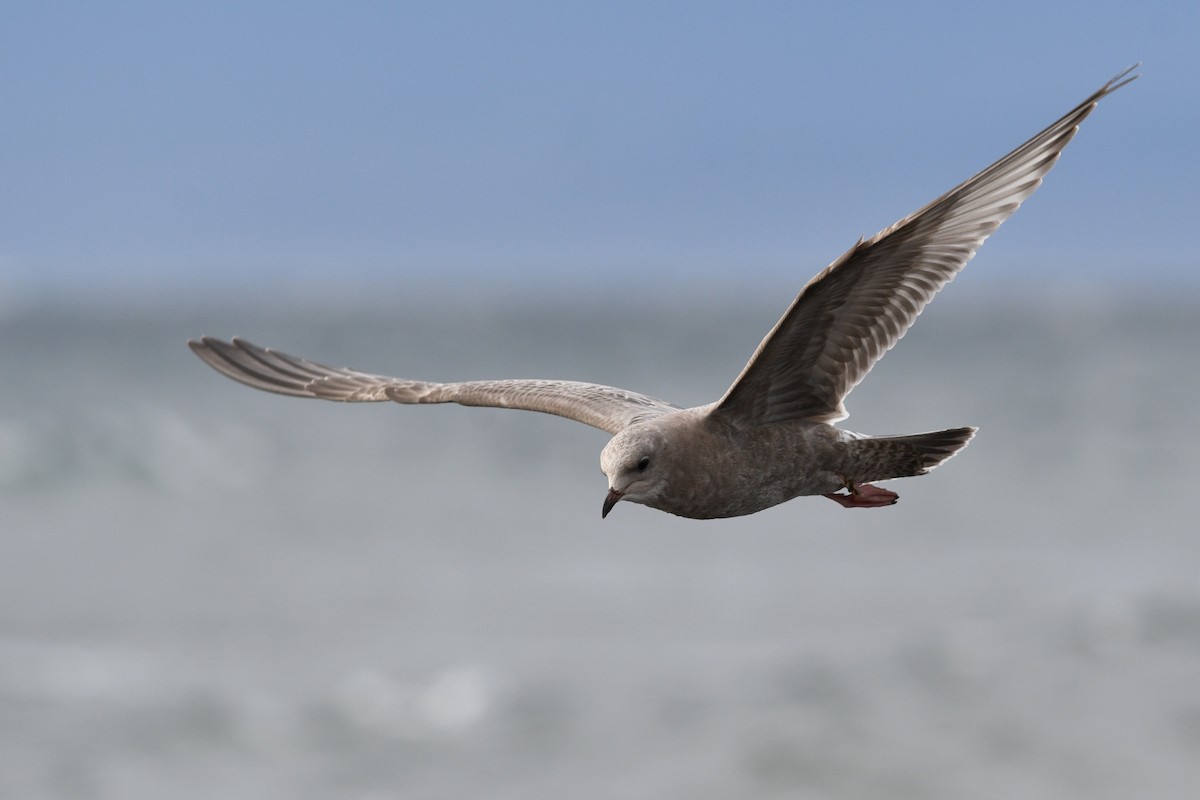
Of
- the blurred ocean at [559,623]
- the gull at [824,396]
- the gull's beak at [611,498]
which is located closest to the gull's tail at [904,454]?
the gull at [824,396]

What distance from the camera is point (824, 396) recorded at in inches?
323

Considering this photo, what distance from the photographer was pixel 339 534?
98.3ft

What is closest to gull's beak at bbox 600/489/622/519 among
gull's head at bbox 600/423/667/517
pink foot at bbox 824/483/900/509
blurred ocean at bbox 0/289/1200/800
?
gull's head at bbox 600/423/667/517

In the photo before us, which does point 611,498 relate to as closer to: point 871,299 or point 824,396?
point 824,396

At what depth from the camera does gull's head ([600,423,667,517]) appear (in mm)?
7539

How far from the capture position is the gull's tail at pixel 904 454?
27.6ft

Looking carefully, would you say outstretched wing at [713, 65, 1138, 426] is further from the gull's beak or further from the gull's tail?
the gull's beak

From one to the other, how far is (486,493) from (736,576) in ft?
30.5

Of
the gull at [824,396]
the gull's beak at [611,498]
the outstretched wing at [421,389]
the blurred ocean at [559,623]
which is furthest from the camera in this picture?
the blurred ocean at [559,623]

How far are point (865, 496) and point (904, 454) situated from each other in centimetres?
39

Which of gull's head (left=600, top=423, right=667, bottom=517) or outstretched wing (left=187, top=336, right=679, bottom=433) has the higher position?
outstretched wing (left=187, top=336, right=679, bottom=433)

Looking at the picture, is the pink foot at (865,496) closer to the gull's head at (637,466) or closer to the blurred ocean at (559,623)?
the gull's head at (637,466)

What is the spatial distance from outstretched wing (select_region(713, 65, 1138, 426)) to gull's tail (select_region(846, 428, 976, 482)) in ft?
0.99

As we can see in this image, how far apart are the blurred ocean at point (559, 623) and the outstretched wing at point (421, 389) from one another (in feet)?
26.6
